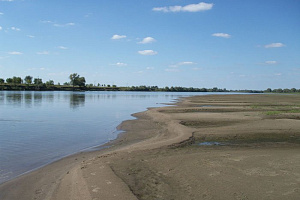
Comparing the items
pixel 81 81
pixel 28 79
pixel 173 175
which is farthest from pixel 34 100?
pixel 28 79

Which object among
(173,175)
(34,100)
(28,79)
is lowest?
(173,175)

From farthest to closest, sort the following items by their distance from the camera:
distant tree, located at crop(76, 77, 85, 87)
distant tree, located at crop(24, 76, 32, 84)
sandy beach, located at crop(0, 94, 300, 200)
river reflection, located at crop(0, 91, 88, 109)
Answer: distant tree, located at crop(76, 77, 85, 87) < distant tree, located at crop(24, 76, 32, 84) < river reflection, located at crop(0, 91, 88, 109) < sandy beach, located at crop(0, 94, 300, 200)

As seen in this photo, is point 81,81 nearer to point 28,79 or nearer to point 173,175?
point 28,79

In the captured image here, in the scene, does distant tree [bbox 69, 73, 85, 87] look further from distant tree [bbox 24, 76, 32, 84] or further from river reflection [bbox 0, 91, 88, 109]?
river reflection [bbox 0, 91, 88, 109]

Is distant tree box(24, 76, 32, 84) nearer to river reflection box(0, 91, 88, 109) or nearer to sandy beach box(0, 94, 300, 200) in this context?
river reflection box(0, 91, 88, 109)

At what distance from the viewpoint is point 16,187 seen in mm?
7574

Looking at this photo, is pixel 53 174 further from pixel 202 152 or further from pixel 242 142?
pixel 242 142

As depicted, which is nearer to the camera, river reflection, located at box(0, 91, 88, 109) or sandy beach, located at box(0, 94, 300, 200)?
sandy beach, located at box(0, 94, 300, 200)

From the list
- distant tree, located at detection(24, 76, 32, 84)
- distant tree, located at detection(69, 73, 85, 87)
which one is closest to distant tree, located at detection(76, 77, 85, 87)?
distant tree, located at detection(69, 73, 85, 87)

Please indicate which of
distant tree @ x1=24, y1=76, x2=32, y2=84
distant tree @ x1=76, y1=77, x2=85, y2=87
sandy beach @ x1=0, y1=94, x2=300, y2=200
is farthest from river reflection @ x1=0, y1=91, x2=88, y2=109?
distant tree @ x1=24, y1=76, x2=32, y2=84

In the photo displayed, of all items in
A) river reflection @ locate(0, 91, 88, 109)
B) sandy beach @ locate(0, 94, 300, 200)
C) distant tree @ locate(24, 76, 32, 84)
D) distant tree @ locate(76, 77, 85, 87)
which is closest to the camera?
sandy beach @ locate(0, 94, 300, 200)

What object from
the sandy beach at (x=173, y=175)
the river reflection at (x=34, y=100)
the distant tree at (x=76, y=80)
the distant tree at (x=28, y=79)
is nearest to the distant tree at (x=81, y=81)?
the distant tree at (x=76, y=80)

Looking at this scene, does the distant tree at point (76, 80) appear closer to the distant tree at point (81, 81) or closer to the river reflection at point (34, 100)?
the distant tree at point (81, 81)

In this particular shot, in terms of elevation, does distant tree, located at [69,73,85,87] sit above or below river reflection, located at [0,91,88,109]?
above
